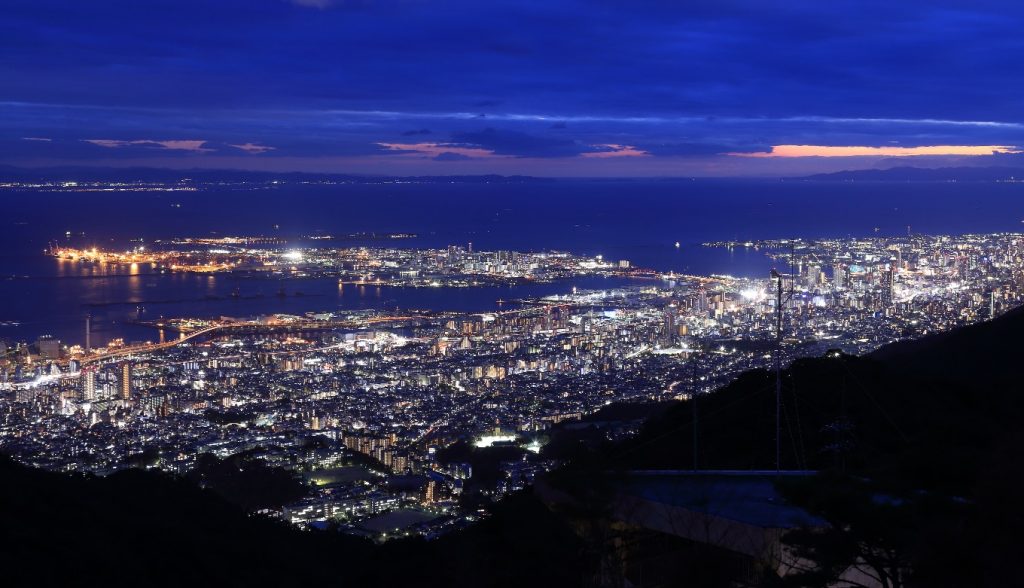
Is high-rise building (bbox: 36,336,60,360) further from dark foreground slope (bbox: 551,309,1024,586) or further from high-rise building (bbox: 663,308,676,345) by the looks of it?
dark foreground slope (bbox: 551,309,1024,586)

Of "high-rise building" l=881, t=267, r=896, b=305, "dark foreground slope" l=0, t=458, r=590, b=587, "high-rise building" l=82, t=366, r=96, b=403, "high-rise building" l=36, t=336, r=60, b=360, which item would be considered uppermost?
"high-rise building" l=881, t=267, r=896, b=305

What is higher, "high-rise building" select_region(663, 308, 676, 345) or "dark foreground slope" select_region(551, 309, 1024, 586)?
"dark foreground slope" select_region(551, 309, 1024, 586)

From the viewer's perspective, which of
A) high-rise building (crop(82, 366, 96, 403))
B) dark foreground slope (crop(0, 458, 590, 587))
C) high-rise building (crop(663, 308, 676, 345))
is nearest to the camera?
dark foreground slope (crop(0, 458, 590, 587))

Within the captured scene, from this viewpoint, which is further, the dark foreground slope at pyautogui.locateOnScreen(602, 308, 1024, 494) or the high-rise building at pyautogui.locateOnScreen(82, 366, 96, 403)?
the high-rise building at pyautogui.locateOnScreen(82, 366, 96, 403)

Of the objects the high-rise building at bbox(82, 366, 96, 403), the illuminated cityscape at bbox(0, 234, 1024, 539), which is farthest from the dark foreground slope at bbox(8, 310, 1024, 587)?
the high-rise building at bbox(82, 366, 96, 403)

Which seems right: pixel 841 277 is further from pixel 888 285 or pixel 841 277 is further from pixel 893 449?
pixel 893 449

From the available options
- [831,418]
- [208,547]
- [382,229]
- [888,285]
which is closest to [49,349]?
[208,547]

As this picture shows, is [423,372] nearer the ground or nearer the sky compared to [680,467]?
nearer the ground
